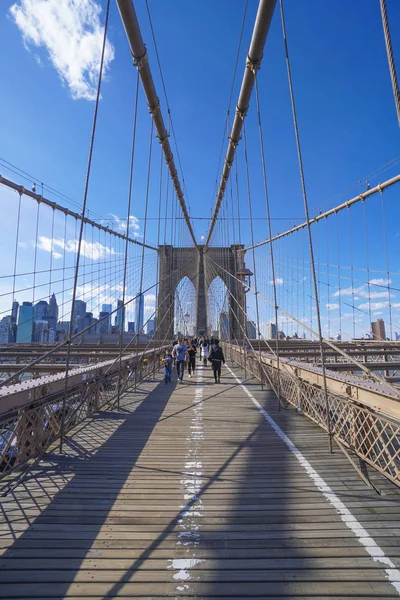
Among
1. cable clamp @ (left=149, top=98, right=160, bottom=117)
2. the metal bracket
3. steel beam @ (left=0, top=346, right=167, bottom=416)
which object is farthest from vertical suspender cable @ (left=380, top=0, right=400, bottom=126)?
cable clamp @ (left=149, top=98, right=160, bottom=117)

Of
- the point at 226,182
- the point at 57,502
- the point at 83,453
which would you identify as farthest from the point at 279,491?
the point at 226,182

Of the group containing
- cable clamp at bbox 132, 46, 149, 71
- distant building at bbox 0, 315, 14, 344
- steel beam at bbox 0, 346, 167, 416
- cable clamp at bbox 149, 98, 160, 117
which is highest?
cable clamp at bbox 149, 98, 160, 117

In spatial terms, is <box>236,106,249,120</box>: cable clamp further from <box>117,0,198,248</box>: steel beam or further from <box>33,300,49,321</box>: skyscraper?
<box>33,300,49,321</box>: skyscraper

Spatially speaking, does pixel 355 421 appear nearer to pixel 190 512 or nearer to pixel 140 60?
pixel 190 512

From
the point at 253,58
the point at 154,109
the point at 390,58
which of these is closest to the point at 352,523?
the point at 390,58

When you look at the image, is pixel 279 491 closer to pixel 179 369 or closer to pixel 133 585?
pixel 133 585

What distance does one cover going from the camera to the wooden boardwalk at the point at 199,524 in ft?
5.75

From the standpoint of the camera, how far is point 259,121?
6926 millimetres

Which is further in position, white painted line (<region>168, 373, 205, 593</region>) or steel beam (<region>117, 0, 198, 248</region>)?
steel beam (<region>117, 0, 198, 248</region>)

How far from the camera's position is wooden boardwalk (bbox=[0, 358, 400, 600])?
175 centimetres

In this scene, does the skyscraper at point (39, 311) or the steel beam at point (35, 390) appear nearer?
the steel beam at point (35, 390)

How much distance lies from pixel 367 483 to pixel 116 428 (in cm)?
334

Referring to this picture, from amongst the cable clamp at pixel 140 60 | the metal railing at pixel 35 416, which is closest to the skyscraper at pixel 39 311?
the metal railing at pixel 35 416

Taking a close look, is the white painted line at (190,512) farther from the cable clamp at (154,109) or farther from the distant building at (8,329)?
the distant building at (8,329)
